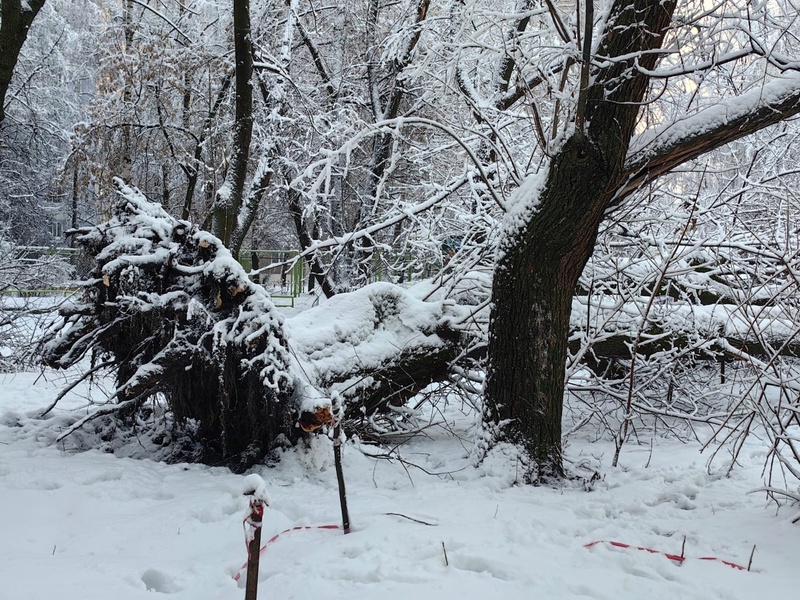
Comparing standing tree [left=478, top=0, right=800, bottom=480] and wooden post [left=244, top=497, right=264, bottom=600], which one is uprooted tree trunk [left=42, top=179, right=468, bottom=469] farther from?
wooden post [left=244, top=497, right=264, bottom=600]

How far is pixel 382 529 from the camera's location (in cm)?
315

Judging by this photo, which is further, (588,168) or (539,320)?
(539,320)

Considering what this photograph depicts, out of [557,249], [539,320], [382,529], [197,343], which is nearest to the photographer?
[382,529]

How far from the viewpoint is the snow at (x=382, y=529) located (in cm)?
261

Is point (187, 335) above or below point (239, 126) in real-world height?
below

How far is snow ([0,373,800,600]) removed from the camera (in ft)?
8.55

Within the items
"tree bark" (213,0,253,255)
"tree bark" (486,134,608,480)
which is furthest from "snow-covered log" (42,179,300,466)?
"tree bark" (213,0,253,255)

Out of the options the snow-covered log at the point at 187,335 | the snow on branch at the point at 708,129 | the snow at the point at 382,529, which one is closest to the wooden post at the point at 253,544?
the snow at the point at 382,529

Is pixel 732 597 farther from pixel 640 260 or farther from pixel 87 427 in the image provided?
pixel 87 427

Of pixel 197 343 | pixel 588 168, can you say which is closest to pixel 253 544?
pixel 197 343

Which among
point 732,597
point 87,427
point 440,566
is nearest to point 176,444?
point 87,427

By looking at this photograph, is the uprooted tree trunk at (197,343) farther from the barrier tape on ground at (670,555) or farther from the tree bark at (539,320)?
the barrier tape on ground at (670,555)

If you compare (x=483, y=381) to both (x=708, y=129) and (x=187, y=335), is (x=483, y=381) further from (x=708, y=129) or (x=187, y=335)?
(x=708, y=129)

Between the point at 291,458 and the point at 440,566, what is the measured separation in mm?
1982
